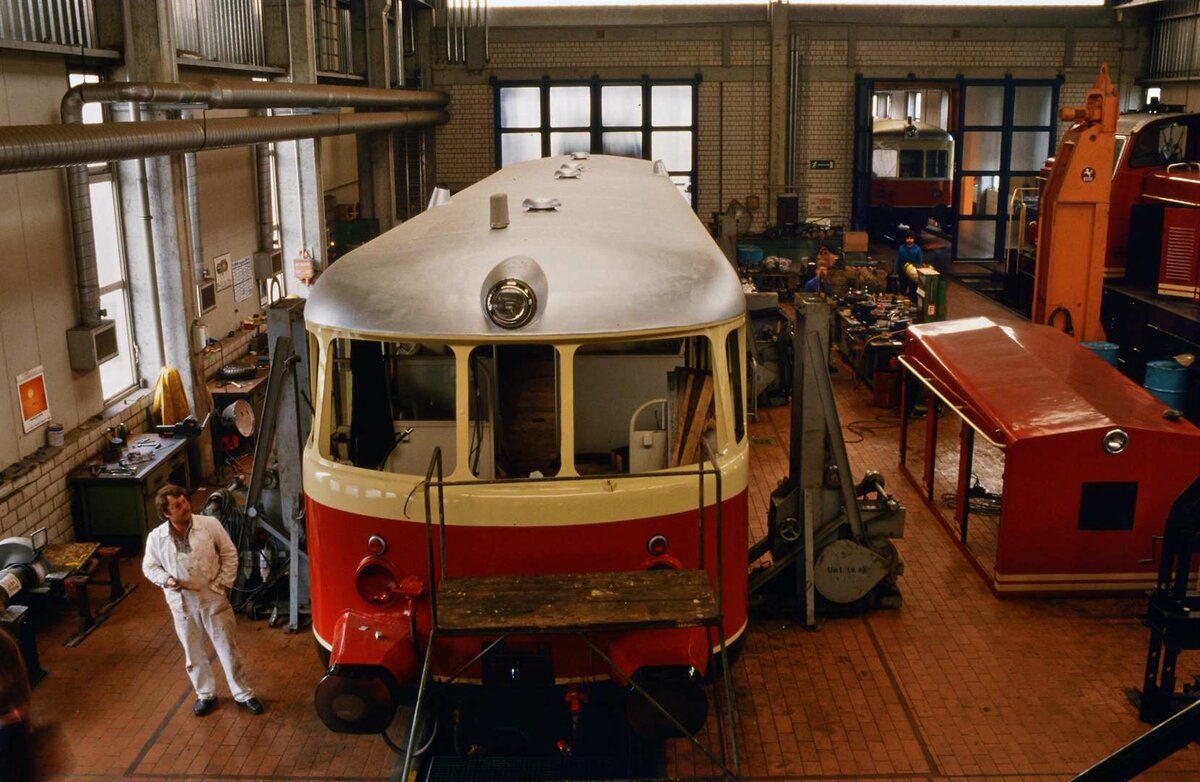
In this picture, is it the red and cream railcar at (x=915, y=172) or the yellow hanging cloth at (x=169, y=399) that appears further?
the red and cream railcar at (x=915, y=172)

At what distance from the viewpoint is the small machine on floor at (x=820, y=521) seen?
7.48m

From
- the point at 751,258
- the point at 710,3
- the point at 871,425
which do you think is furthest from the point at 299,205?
the point at 710,3

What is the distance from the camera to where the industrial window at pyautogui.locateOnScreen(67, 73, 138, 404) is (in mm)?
10320

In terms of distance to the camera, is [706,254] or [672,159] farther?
[672,159]

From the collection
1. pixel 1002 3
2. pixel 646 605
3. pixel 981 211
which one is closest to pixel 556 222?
pixel 646 605

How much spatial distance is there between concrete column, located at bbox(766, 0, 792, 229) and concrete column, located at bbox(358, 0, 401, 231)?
23.2 ft

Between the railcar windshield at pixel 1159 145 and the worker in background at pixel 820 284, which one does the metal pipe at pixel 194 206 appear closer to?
the worker in background at pixel 820 284

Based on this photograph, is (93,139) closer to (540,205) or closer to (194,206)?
(540,205)

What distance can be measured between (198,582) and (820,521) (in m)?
4.08

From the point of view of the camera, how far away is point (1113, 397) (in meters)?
8.34

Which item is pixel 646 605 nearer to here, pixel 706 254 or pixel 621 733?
pixel 621 733

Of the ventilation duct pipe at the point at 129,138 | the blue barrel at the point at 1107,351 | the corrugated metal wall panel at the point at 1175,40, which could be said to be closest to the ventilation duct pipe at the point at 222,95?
the ventilation duct pipe at the point at 129,138

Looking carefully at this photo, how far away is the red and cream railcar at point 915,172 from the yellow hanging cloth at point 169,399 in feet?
55.8

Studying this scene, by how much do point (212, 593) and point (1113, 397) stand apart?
21.1 feet
